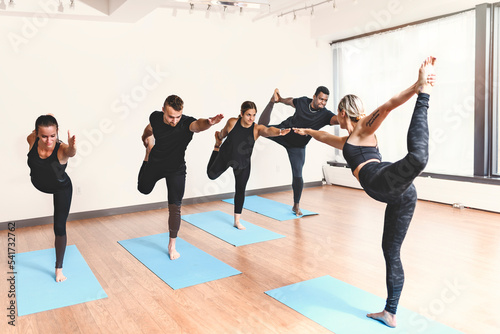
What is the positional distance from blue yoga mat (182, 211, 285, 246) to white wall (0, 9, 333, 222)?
91cm

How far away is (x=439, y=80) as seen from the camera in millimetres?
5613

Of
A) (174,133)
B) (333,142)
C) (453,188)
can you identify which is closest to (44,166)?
(174,133)

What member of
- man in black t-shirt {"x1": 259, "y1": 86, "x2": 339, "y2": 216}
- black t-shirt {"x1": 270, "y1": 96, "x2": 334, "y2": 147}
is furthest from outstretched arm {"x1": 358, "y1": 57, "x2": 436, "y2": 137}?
black t-shirt {"x1": 270, "y1": 96, "x2": 334, "y2": 147}

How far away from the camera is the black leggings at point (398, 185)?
6.84 feet

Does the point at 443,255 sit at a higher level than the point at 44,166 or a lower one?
lower

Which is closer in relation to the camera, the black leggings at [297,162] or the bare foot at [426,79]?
the bare foot at [426,79]

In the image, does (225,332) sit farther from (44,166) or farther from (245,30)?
(245,30)

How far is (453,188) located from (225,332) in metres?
4.17

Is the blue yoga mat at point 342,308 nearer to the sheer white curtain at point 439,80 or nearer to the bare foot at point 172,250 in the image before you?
the bare foot at point 172,250

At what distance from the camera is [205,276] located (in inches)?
130

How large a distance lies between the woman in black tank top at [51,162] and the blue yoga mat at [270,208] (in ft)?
8.70

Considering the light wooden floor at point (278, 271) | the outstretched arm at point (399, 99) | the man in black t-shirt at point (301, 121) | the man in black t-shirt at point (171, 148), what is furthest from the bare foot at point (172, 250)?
the outstretched arm at point (399, 99)

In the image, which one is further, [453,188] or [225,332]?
[453,188]

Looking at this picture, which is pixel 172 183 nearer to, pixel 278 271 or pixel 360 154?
pixel 278 271
